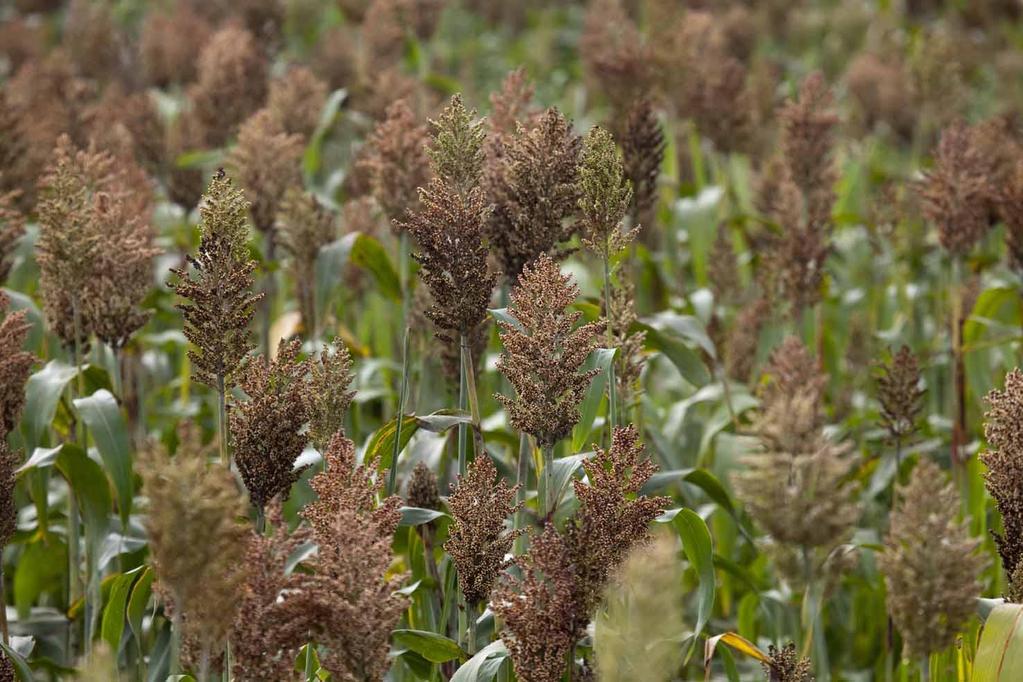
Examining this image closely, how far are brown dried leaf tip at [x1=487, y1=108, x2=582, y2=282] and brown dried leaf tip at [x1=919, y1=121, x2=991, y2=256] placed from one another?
1.77m

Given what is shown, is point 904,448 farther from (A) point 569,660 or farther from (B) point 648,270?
(A) point 569,660

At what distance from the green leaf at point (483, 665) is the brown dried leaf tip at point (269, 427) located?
55cm

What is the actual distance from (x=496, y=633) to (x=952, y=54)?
4.35 metres

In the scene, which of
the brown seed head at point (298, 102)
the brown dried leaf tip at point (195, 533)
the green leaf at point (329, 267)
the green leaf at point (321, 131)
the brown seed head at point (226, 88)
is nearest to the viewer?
the brown dried leaf tip at point (195, 533)

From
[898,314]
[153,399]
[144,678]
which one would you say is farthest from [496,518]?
[898,314]

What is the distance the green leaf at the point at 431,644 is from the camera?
3.12 metres

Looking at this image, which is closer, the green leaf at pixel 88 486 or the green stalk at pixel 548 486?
the green stalk at pixel 548 486

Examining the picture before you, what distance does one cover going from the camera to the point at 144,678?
346 cm

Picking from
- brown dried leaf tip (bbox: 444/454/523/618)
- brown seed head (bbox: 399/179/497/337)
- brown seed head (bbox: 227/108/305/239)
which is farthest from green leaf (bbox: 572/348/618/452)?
brown seed head (bbox: 227/108/305/239)

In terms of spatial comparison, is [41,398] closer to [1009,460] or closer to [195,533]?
[195,533]

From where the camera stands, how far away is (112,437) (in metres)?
3.77

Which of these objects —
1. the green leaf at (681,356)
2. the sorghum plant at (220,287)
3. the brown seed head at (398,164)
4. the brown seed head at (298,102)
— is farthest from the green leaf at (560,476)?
the brown seed head at (298,102)

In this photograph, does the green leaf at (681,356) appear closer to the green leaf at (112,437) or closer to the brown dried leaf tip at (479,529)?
the brown dried leaf tip at (479,529)

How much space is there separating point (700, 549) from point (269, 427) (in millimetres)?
1178
